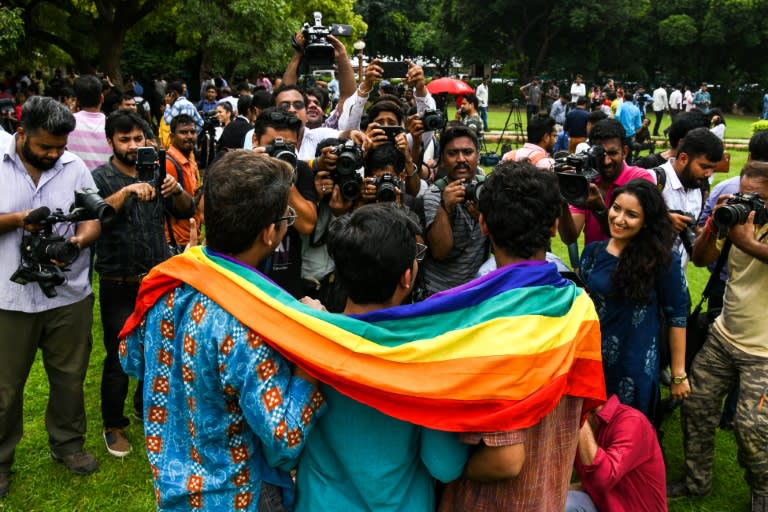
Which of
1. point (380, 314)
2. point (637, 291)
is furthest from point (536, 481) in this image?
point (637, 291)

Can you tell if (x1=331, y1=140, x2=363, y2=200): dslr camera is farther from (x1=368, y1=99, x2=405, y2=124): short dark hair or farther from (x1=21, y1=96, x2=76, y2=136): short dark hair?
(x1=21, y1=96, x2=76, y2=136): short dark hair

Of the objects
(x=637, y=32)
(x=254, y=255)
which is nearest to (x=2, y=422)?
(x=254, y=255)

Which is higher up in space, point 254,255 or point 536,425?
point 254,255

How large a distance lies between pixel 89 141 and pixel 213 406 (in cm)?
454

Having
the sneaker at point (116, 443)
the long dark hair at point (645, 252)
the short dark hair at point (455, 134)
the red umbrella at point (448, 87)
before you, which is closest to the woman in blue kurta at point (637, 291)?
the long dark hair at point (645, 252)

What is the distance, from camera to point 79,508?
141 inches

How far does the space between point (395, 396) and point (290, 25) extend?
52.2ft

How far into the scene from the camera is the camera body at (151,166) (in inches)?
140

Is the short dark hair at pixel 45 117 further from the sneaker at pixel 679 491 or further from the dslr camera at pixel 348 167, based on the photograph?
the sneaker at pixel 679 491

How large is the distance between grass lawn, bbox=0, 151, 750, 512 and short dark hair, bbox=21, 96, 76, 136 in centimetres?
196

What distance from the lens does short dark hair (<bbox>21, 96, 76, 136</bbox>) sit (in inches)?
128

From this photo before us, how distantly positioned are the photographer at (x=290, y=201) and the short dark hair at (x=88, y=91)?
247cm

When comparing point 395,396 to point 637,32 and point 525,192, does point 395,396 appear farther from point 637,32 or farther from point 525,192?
point 637,32

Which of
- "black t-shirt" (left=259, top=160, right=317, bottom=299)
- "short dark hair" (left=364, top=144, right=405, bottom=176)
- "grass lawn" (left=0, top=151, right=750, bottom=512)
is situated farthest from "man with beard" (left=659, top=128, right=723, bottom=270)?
"black t-shirt" (left=259, top=160, right=317, bottom=299)
